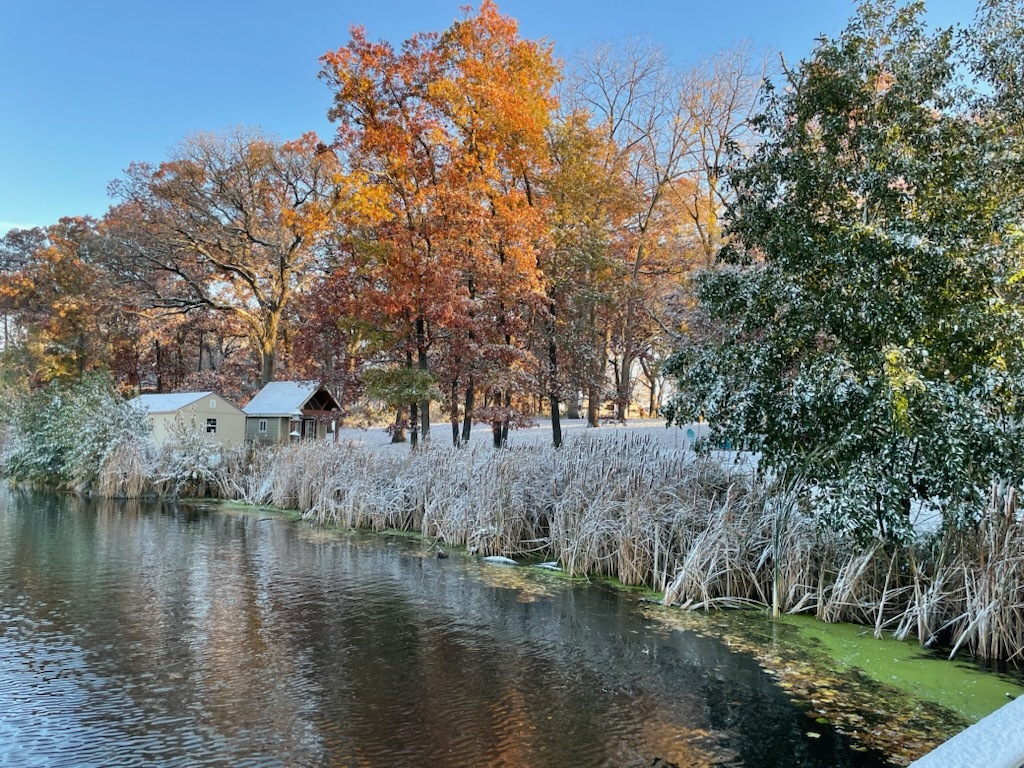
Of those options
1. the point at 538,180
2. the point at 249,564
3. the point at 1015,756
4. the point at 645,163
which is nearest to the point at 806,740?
the point at 1015,756

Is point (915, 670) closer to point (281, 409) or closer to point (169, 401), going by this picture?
point (281, 409)

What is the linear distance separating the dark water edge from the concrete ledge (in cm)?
251

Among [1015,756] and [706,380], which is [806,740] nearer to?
[1015,756]

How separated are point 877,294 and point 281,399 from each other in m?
23.1

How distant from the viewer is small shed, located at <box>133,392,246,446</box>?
78.5ft

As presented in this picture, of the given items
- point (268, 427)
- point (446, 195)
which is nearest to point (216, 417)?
point (268, 427)

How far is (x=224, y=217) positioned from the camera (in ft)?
82.9

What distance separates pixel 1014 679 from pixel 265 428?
24.7m

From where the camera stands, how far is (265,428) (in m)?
26.3

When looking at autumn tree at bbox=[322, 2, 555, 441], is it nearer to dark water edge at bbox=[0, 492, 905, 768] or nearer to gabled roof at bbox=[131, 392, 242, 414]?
dark water edge at bbox=[0, 492, 905, 768]

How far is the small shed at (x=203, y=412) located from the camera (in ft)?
78.5

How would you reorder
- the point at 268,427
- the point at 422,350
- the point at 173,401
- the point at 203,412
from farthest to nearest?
1. the point at 268,427
2. the point at 173,401
3. the point at 203,412
4. the point at 422,350

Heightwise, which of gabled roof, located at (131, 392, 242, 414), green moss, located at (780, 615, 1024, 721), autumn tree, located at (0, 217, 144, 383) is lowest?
green moss, located at (780, 615, 1024, 721)

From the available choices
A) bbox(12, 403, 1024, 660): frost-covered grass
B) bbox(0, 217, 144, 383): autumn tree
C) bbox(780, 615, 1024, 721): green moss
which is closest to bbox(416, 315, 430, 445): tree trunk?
bbox(12, 403, 1024, 660): frost-covered grass
